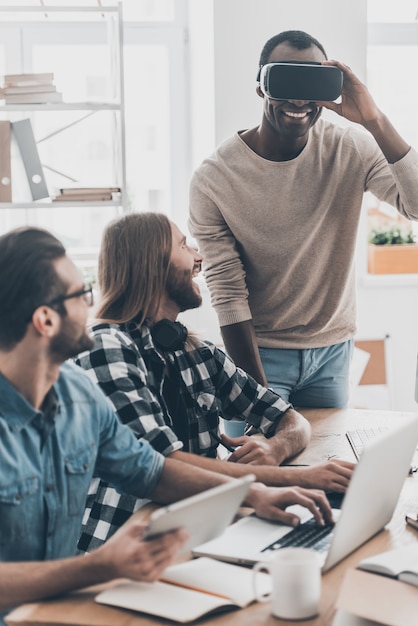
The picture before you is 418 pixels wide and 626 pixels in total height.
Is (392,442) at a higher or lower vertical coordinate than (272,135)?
lower

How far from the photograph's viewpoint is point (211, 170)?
2.54 meters

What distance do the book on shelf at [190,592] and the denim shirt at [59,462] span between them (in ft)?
0.76

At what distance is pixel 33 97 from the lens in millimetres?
3539

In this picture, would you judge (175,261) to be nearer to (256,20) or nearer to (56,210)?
(256,20)

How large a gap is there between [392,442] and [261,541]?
27 centimetres

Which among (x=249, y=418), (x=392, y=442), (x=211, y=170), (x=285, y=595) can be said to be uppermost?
(x=211, y=170)

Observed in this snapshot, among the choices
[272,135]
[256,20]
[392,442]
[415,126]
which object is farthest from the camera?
[415,126]

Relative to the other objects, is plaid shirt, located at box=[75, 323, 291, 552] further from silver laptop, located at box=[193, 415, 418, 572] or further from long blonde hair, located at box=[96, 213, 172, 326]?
silver laptop, located at box=[193, 415, 418, 572]

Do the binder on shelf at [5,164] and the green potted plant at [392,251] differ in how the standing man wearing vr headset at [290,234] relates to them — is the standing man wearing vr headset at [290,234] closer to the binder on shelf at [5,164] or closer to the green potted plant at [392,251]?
the binder on shelf at [5,164]

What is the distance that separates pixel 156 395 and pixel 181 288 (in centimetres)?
26

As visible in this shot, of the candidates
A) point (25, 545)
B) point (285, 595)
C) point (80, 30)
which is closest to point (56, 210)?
point (80, 30)

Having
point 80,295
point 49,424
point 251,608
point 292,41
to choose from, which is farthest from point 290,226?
point 251,608

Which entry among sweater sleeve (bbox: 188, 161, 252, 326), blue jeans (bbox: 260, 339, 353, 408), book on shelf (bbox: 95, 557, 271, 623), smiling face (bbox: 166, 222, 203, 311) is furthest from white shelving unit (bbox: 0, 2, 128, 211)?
book on shelf (bbox: 95, 557, 271, 623)

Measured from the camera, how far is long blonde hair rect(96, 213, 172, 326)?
194 cm
